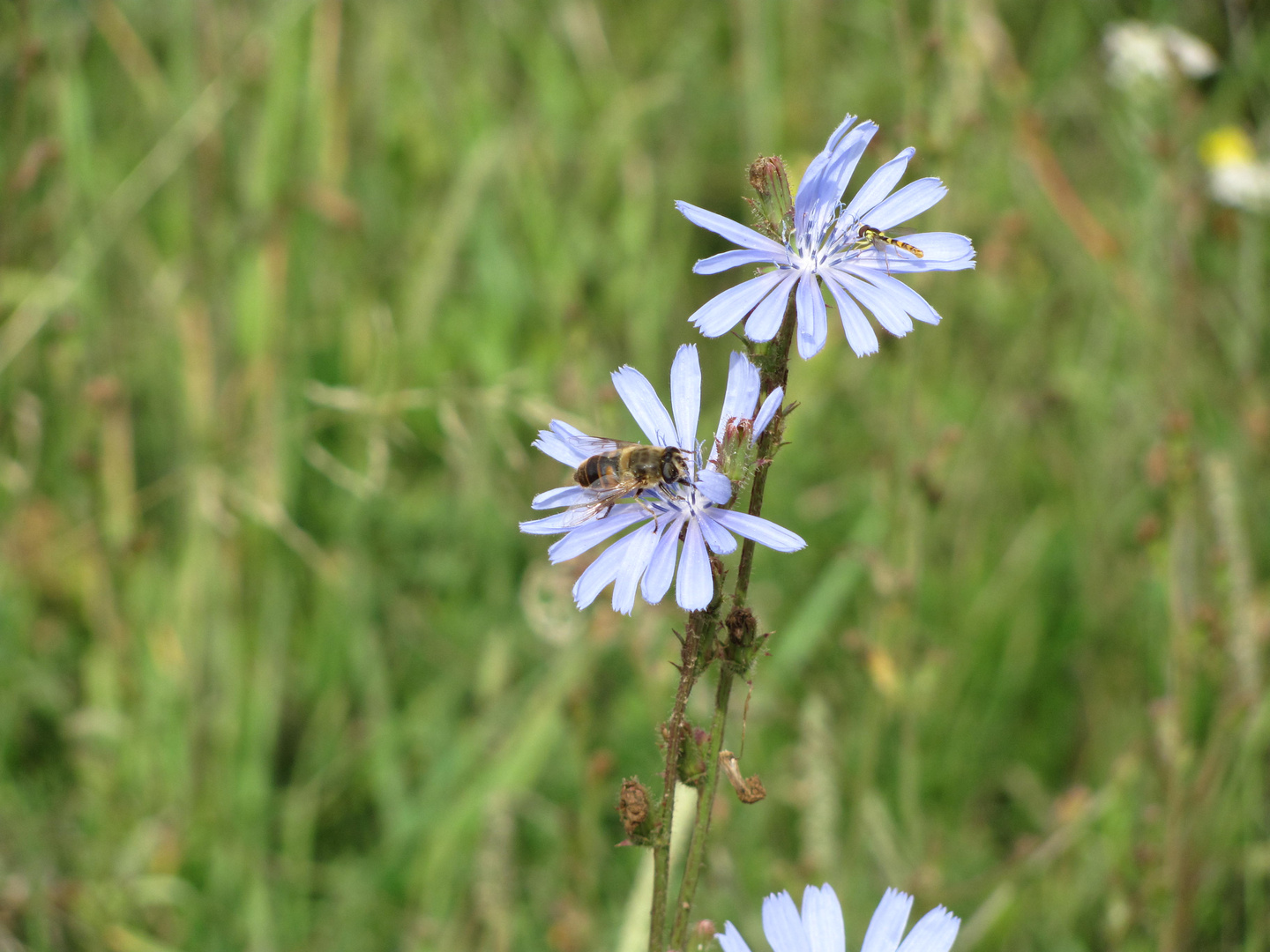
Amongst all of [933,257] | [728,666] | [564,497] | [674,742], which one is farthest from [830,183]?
[674,742]

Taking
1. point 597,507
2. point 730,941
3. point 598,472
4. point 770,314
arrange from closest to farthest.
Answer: point 730,941 < point 770,314 < point 597,507 < point 598,472

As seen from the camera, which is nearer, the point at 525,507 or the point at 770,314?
the point at 770,314

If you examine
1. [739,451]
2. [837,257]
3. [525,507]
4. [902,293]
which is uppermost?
[525,507]

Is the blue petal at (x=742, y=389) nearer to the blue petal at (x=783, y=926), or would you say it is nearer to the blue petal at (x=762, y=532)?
the blue petal at (x=762, y=532)

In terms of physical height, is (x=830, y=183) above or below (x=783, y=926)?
above

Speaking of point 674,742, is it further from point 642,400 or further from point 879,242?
point 879,242

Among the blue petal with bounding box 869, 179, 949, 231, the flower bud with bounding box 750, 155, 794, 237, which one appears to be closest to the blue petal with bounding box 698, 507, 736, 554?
the flower bud with bounding box 750, 155, 794, 237

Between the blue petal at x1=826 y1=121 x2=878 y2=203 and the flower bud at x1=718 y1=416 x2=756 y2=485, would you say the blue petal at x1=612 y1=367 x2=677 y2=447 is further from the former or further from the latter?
the blue petal at x1=826 y1=121 x2=878 y2=203

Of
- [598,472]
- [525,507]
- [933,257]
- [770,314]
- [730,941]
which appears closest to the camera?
[730,941]
